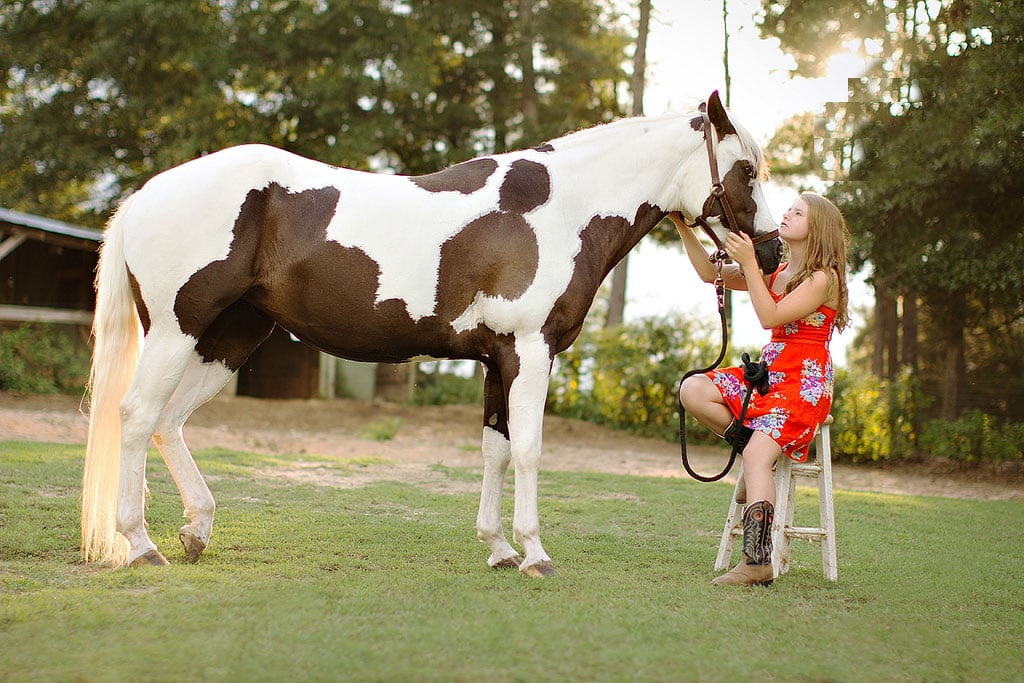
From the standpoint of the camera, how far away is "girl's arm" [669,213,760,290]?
15.2ft

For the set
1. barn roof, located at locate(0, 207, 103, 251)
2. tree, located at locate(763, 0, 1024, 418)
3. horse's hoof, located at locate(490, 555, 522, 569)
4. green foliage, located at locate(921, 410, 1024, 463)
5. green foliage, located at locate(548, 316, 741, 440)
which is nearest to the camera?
horse's hoof, located at locate(490, 555, 522, 569)

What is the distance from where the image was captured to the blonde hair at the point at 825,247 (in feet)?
14.0

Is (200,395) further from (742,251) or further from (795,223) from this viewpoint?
(795,223)

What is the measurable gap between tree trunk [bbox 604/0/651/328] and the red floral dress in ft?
36.3

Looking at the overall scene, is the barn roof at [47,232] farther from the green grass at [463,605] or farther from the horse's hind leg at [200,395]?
the horse's hind leg at [200,395]

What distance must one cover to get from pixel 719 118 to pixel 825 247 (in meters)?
0.81

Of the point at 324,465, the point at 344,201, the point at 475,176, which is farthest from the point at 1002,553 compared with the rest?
the point at 324,465

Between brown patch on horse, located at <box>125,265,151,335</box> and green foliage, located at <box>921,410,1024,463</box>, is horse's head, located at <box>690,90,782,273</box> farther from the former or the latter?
green foliage, located at <box>921,410,1024,463</box>

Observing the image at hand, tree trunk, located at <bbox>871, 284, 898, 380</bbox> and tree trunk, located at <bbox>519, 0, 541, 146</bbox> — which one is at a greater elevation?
tree trunk, located at <bbox>519, 0, 541, 146</bbox>

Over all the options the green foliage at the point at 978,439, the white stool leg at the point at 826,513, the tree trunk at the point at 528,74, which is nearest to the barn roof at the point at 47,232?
the tree trunk at the point at 528,74

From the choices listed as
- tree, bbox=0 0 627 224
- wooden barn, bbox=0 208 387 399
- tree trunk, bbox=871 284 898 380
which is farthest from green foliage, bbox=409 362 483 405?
tree trunk, bbox=871 284 898 380

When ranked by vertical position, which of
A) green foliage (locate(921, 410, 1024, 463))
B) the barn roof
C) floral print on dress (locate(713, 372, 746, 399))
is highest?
the barn roof

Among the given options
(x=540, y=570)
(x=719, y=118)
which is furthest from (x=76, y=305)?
(x=719, y=118)

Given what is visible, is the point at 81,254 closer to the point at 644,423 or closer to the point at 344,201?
the point at 644,423
